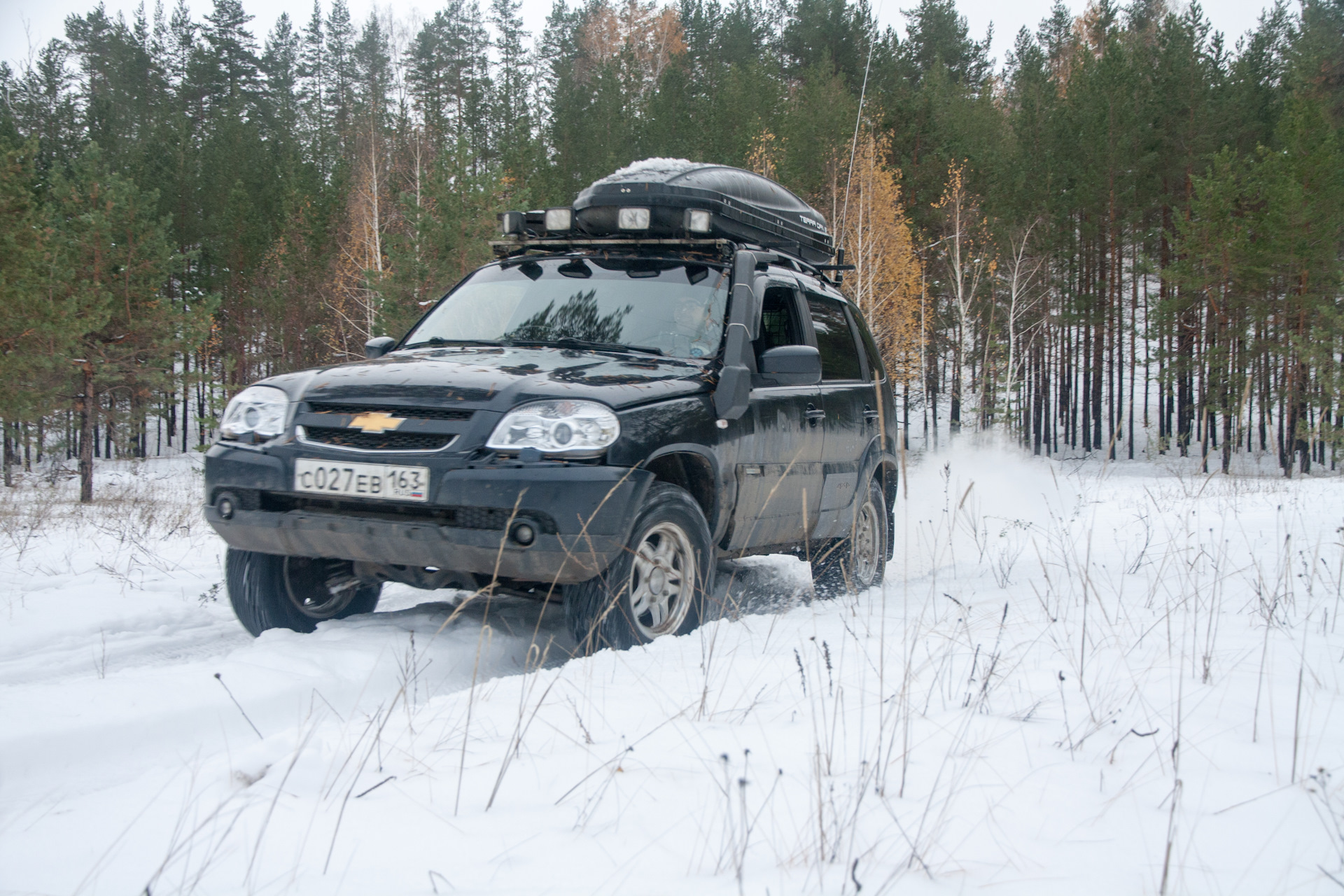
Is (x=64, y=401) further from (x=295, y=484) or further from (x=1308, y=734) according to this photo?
(x=1308, y=734)

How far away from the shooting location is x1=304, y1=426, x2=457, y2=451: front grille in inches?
144

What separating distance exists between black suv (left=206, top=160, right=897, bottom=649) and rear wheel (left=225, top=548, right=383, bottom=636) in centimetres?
1

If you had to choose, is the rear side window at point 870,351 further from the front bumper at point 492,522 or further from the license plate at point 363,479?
the license plate at point 363,479

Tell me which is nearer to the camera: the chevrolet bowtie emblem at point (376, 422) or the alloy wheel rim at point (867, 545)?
the chevrolet bowtie emblem at point (376, 422)

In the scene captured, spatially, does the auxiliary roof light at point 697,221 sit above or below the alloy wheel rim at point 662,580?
above

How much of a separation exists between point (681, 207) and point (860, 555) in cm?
267

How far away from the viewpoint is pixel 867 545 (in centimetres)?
645

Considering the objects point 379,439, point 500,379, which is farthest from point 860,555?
point 379,439

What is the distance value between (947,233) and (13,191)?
26.8 metres

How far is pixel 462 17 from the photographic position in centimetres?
4631

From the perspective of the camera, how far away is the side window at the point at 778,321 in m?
5.16

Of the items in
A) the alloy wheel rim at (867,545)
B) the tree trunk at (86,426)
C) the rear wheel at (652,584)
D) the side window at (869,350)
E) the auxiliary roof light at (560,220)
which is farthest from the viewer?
the tree trunk at (86,426)

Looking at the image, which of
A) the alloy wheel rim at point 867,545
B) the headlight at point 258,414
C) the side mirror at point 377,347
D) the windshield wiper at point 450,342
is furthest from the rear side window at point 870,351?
the headlight at point 258,414

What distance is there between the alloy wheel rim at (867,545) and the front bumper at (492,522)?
2.84 m
